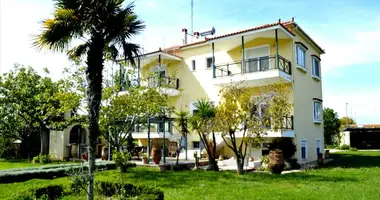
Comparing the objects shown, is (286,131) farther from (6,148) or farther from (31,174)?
(6,148)

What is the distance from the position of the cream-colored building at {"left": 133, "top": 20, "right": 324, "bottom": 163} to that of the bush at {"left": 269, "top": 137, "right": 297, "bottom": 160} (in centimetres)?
49

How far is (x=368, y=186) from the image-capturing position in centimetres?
1221

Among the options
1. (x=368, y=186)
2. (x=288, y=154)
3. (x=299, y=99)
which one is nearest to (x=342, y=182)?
(x=368, y=186)

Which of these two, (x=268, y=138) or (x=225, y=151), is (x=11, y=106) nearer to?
(x=225, y=151)

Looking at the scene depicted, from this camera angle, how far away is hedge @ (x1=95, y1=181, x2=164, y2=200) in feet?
29.2

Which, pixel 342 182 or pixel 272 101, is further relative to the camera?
pixel 272 101

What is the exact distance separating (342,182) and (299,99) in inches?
356

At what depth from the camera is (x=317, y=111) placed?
25.1m

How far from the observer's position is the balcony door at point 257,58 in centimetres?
2145

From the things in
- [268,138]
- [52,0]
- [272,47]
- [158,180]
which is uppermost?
[272,47]

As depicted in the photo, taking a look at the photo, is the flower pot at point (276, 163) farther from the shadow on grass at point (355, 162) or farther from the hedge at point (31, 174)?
the hedge at point (31, 174)

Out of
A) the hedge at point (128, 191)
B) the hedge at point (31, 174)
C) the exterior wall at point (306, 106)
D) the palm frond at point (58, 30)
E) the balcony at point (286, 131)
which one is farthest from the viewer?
the exterior wall at point (306, 106)

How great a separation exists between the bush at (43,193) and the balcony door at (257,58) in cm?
1389

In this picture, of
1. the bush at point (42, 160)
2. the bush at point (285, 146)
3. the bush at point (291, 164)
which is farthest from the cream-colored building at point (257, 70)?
the bush at point (42, 160)
